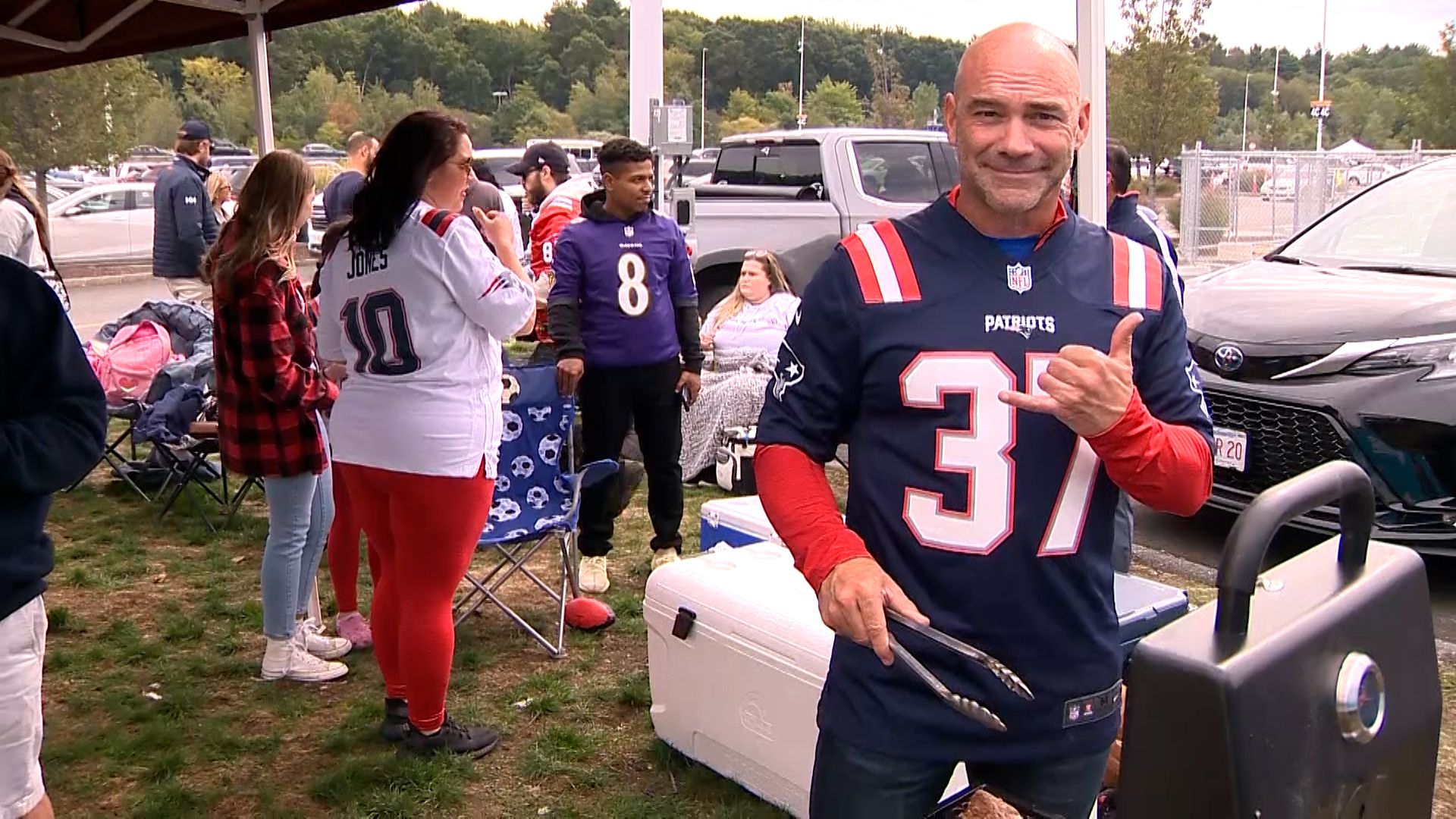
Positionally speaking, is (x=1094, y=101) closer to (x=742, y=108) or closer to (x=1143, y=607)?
(x=1143, y=607)

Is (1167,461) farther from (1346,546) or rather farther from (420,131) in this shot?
(420,131)

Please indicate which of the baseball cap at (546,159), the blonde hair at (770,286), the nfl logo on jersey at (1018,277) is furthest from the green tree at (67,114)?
the nfl logo on jersey at (1018,277)

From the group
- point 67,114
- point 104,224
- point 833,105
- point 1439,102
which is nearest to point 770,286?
point 104,224

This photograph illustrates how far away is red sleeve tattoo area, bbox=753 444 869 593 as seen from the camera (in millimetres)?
1605

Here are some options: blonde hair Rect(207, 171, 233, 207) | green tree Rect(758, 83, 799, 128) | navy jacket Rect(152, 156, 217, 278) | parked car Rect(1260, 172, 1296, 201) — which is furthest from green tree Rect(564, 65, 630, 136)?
navy jacket Rect(152, 156, 217, 278)

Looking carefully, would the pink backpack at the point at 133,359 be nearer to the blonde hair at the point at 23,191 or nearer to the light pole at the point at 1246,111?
the blonde hair at the point at 23,191

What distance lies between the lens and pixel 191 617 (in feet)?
15.4

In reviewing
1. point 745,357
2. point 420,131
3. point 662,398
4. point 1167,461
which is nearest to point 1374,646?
point 1167,461

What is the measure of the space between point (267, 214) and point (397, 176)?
0.79 metres

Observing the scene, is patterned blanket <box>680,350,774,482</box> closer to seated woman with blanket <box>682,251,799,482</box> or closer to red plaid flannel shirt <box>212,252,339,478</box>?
seated woman with blanket <box>682,251,799,482</box>

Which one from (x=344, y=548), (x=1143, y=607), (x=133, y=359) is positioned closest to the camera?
(x=1143, y=607)

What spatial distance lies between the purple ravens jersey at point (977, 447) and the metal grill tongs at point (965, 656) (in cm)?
7

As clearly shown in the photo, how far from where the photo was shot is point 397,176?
10.1 ft

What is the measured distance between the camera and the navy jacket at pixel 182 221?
26.7 ft
